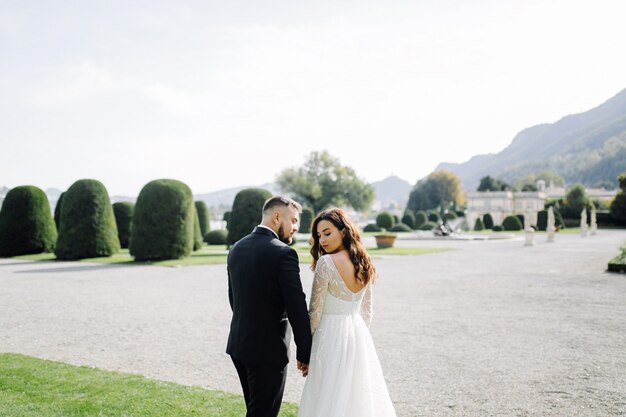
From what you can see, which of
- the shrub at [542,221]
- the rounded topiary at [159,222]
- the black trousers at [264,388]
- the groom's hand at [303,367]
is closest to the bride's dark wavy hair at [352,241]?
the groom's hand at [303,367]

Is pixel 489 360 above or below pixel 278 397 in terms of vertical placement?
below

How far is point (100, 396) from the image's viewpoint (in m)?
5.03

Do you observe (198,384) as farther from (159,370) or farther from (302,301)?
(302,301)

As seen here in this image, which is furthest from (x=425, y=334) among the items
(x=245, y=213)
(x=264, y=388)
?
(x=245, y=213)

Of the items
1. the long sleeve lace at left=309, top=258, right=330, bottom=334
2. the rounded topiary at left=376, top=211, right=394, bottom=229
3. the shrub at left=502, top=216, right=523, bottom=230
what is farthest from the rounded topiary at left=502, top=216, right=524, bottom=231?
the long sleeve lace at left=309, top=258, right=330, bottom=334

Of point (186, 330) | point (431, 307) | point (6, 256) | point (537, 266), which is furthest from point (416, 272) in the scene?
point (6, 256)

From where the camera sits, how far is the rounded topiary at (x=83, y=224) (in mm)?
21484

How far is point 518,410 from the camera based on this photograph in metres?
4.74

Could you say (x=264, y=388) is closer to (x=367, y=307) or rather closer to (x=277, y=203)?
(x=367, y=307)

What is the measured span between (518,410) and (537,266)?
15434 millimetres

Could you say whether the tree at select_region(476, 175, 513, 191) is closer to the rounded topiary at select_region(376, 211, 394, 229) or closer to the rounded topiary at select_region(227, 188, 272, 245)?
the rounded topiary at select_region(376, 211, 394, 229)

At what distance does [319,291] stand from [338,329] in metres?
0.29

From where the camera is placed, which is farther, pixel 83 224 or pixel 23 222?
pixel 23 222

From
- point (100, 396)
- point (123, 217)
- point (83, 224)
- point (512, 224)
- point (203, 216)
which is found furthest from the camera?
point (512, 224)
